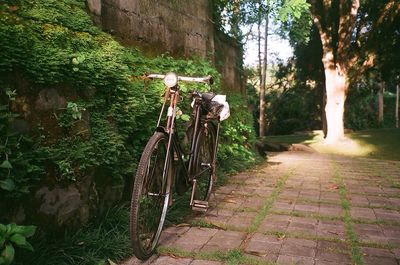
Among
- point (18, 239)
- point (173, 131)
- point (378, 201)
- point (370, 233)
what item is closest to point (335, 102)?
point (378, 201)

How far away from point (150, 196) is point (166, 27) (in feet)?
10.2

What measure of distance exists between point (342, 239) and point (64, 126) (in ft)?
7.90

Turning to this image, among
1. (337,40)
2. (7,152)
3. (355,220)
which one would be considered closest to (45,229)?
(7,152)

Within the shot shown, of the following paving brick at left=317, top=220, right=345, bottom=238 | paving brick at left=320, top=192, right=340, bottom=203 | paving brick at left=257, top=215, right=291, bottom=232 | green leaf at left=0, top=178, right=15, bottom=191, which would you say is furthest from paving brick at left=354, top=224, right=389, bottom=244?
green leaf at left=0, top=178, right=15, bottom=191

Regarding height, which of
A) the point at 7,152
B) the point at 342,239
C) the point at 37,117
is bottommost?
the point at 342,239

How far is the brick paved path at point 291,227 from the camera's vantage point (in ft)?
9.03

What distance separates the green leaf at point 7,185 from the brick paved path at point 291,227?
1000mm

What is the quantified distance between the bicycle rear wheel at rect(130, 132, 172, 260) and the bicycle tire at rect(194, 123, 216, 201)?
719 millimetres

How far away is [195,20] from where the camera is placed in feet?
19.6

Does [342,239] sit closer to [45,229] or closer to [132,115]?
[132,115]

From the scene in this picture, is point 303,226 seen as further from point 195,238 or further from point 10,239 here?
point 10,239

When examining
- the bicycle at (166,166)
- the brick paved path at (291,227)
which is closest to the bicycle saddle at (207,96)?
the bicycle at (166,166)

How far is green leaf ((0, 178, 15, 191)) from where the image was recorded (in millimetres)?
2010

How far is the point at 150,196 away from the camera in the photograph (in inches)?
108
